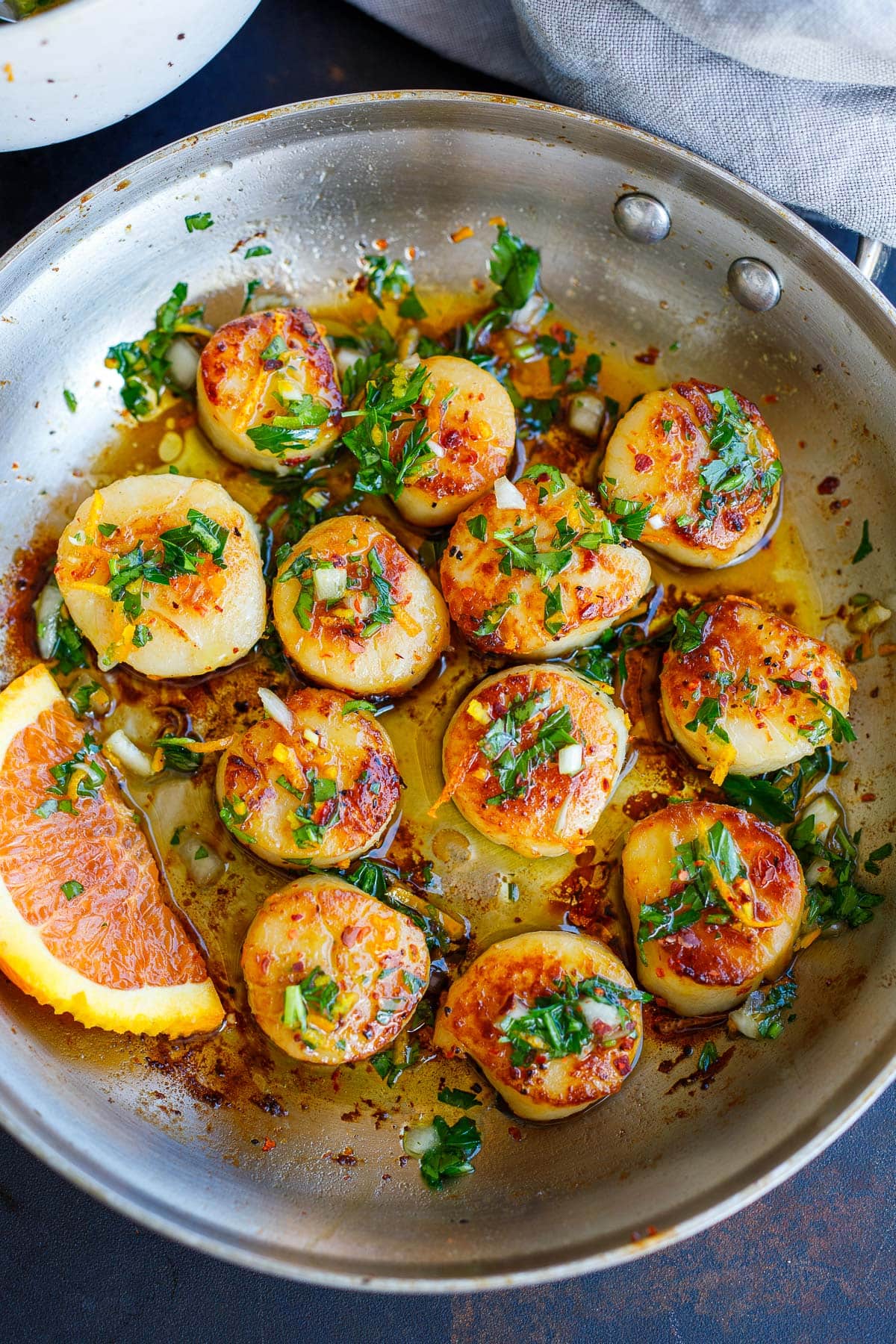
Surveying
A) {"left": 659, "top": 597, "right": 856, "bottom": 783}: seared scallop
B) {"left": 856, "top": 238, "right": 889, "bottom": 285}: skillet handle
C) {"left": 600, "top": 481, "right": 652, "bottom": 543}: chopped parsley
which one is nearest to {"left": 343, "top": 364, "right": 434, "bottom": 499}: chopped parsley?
{"left": 600, "top": 481, "right": 652, "bottom": 543}: chopped parsley

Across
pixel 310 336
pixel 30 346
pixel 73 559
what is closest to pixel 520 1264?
pixel 73 559

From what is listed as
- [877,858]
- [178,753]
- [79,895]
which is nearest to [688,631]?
[877,858]

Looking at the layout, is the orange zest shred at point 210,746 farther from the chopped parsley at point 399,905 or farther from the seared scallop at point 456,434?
the seared scallop at point 456,434

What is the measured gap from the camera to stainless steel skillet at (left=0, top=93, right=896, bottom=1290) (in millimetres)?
2219

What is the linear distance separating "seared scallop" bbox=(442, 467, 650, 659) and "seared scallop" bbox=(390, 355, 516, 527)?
88mm

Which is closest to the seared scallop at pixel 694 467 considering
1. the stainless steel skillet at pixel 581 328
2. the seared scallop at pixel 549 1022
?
the stainless steel skillet at pixel 581 328

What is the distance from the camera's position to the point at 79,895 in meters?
2.38

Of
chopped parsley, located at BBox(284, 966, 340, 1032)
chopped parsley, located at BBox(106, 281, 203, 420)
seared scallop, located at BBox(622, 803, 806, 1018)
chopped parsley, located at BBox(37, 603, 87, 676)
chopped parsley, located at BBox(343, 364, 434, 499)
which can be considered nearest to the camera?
chopped parsley, located at BBox(284, 966, 340, 1032)

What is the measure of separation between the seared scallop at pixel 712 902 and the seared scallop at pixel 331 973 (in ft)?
1.86

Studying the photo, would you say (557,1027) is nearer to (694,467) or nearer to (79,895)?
(79,895)

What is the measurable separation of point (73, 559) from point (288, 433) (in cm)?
59

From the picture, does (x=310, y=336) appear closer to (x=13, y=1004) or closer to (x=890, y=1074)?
(x=13, y=1004)

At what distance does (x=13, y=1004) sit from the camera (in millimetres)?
2334

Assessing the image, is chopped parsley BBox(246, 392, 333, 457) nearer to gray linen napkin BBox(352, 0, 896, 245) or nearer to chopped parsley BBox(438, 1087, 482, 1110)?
gray linen napkin BBox(352, 0, 896, 245)
